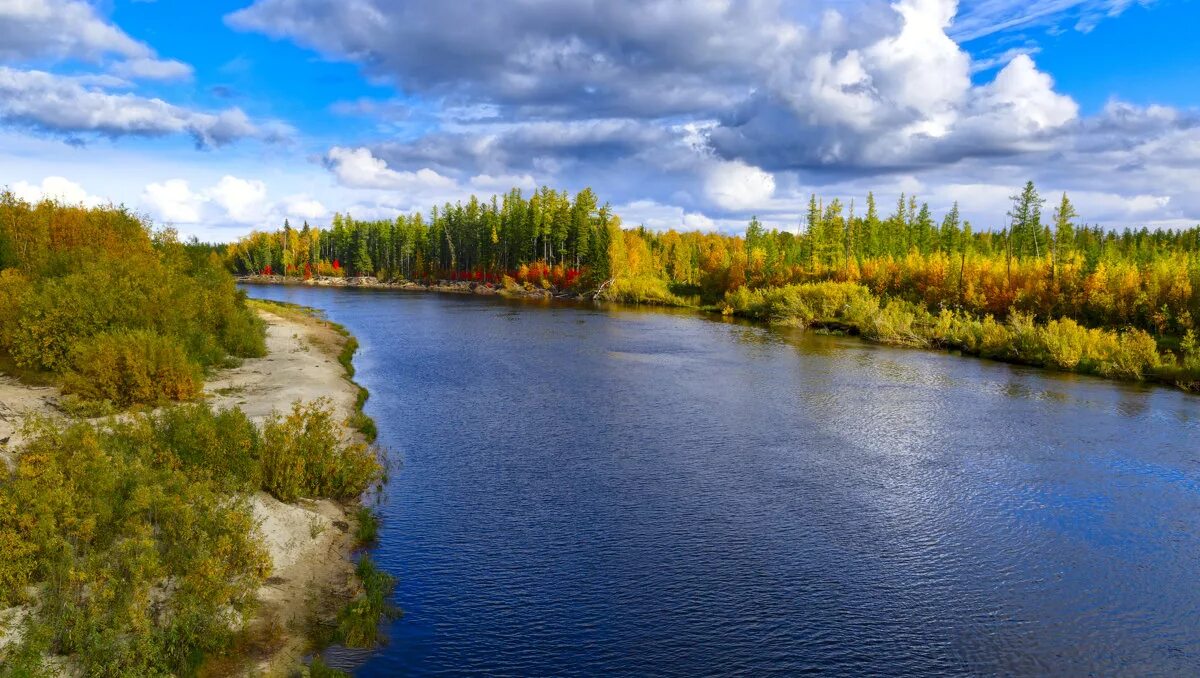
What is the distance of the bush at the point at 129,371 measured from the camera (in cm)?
2655

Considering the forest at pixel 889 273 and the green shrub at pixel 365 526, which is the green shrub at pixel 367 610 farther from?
the forest at pixel 889 273

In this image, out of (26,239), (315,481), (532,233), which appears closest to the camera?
(315,481)

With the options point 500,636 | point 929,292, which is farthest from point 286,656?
point 929,292

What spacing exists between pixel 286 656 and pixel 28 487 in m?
6.20

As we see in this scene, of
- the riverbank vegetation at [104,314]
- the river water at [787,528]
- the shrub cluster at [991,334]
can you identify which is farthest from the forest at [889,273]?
the riverbank vegetation at [104,314]

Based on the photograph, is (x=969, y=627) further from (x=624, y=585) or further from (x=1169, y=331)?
(x=1169, y=331)

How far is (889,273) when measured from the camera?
88.8 meters

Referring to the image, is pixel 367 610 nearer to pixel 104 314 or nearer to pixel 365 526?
pixel 365 526

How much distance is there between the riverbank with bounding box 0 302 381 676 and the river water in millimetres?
1368

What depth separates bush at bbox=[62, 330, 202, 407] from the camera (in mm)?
26547

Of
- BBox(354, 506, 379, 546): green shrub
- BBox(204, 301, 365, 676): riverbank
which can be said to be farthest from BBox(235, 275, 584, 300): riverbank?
BBox(354, 506, 379, 546): green shrub

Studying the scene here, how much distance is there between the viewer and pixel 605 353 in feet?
A: 181

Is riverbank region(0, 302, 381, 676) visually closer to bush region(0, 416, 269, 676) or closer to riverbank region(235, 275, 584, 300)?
bush region(0, 416, 269, 676)

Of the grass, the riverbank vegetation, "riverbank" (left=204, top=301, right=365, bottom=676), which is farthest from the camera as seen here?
the grass
